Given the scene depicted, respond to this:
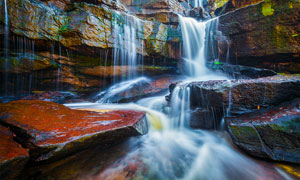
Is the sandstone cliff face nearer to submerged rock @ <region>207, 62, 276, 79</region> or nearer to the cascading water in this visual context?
the cascading water

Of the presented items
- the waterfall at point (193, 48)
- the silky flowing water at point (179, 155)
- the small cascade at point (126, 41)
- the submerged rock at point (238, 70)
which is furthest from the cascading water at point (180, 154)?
the waterfall at point (193, 48)

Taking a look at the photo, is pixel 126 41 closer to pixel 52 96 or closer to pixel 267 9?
pixel 52 96

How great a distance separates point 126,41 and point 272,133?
24.1 feet

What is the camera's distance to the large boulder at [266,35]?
5832 millimetres

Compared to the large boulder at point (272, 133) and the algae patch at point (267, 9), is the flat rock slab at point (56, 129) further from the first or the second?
the algae patch at point (267, 9)

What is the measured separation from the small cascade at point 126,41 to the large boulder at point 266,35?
5787 mm

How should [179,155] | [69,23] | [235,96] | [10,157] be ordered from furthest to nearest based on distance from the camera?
[69,23]
[235,96]
[179,155]
[10,157]

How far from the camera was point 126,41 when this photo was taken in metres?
7.18

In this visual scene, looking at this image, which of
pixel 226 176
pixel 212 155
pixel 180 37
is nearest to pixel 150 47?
pixel 180 37

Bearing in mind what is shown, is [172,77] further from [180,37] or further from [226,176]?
[226,176]

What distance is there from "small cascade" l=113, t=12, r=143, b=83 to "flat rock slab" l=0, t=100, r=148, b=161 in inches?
198

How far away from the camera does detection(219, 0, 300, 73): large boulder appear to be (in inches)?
230

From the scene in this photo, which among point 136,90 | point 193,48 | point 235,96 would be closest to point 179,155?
point 235,96

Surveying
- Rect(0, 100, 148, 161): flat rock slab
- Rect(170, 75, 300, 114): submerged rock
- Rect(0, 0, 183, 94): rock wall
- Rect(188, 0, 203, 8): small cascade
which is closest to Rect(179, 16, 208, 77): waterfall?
Rect(0, 0, 183, 94): rock wall
